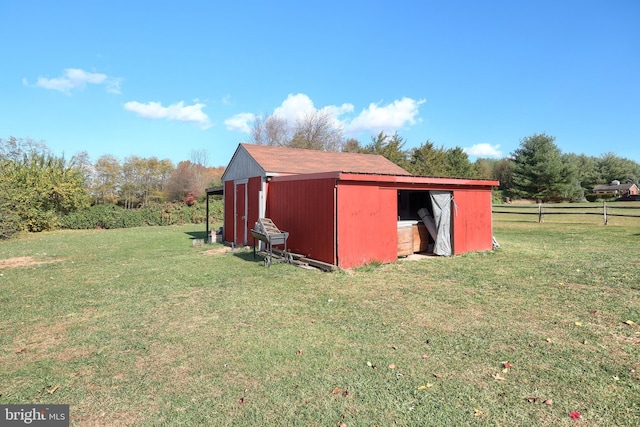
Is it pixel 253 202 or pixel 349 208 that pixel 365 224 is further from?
pixel 253 202

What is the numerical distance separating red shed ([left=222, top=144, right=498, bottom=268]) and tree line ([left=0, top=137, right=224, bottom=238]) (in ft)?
41.1

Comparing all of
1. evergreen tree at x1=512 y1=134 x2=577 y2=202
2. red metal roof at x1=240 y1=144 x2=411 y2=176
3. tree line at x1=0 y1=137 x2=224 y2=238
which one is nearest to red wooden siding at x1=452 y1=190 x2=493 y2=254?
red metal roof at x1=240 y1=144 x2=411 y2=176

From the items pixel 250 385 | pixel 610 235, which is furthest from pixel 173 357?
pixel 610 235

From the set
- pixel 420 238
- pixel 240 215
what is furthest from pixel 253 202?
pixel 420 238

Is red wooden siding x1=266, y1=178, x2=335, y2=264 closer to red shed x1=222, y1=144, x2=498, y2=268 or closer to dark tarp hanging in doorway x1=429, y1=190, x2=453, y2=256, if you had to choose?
red shed x1=222, y1=144, x2=498, y2=268

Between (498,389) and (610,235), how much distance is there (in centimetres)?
1511

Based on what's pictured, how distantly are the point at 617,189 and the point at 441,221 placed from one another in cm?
6794

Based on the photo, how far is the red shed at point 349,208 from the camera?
8555 mm

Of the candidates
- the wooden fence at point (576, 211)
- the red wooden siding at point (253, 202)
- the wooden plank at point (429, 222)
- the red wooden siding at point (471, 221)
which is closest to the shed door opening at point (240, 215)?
the red wooden siding at point (253, 202)

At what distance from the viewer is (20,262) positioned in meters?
9.87

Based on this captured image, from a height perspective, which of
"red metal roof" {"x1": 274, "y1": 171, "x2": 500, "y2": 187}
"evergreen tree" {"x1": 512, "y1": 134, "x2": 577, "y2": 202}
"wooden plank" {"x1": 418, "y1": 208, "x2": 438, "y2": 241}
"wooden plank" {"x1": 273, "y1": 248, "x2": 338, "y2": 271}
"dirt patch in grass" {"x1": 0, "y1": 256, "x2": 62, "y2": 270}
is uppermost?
"evergreen tree" {"x1": 512, "y1": 134, "x2": 577, "y2": 202}

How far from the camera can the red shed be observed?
28.1 feet

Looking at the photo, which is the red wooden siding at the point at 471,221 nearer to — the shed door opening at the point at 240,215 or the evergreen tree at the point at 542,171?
the shed door opening at the point at 240,215

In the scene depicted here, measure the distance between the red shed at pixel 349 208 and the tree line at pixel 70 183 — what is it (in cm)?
1252
